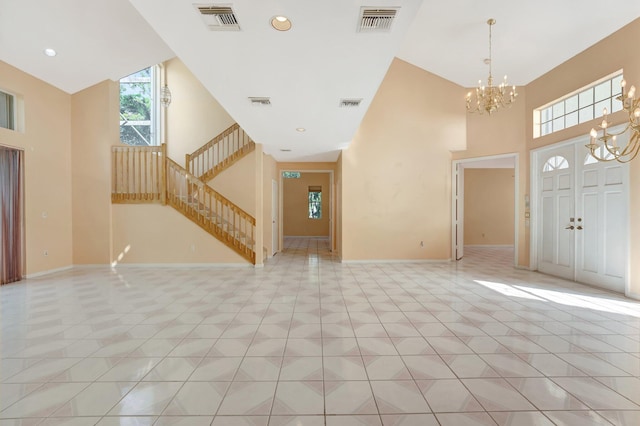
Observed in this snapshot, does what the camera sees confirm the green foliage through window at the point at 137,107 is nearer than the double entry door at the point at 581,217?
No

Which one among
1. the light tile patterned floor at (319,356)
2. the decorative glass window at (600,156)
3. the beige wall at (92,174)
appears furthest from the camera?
the beige wall at (92,174)

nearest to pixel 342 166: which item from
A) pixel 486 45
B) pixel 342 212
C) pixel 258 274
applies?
pixel 342 212

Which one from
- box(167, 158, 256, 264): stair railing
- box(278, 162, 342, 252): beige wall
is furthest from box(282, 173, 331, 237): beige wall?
box(167, 158, 256, 264): stair railing

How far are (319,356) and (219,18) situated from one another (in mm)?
3174

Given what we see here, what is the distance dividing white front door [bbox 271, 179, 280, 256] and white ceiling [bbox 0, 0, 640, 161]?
6.27 feet

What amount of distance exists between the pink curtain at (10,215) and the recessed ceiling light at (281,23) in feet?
20.5

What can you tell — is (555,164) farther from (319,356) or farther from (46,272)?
(46,272)

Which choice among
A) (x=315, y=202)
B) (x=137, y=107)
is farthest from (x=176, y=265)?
(x=315, y=202)

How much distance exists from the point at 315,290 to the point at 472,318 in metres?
2.40

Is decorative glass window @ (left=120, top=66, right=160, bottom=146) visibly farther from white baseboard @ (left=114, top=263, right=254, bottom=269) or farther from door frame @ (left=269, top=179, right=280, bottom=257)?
white baseboard @ (left=114, top=263, right=254, bottom=269)

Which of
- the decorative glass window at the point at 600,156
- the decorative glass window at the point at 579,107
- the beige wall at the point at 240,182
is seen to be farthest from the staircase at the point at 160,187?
the decorative glass window at the point at 579,107

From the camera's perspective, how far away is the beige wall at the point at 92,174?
22.4 ft

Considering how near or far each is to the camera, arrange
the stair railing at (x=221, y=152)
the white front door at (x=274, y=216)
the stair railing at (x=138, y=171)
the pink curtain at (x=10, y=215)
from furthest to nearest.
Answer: the white front door at (x=274, y=216)
the stair railing at (x=221, y=152)
the stair railing at (x=138, y=171)
the pink curtain at (x=10, y=215)

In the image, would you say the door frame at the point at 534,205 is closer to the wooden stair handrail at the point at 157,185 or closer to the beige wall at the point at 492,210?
the beige wall at the point at 492,210
